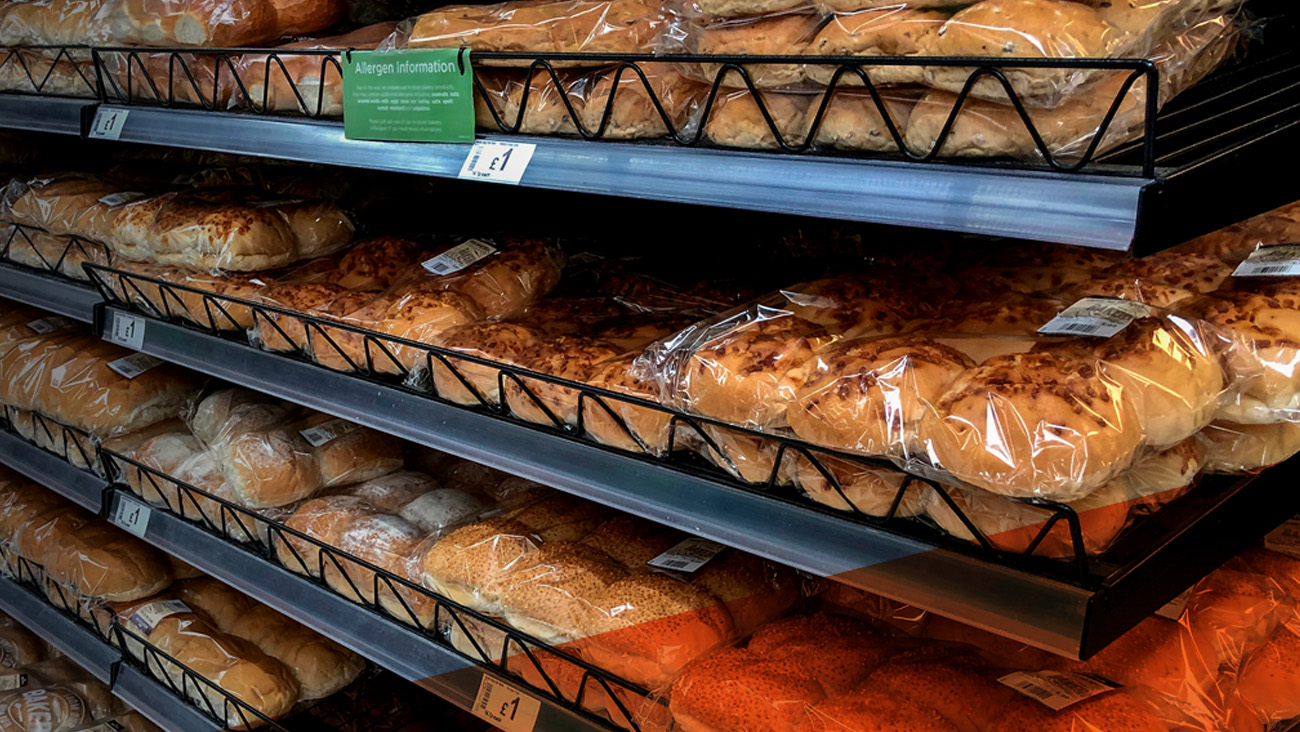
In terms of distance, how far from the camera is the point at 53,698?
2354 millimetres

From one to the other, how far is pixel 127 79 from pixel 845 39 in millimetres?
1470

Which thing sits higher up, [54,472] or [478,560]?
Result: [478,560]

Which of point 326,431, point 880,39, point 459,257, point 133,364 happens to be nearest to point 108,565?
point 133,364

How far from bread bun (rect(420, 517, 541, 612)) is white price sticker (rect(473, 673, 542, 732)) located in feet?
A: 0.34

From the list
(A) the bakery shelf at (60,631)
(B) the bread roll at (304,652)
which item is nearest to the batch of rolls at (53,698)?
(A) the bakery shelf at (60,631)

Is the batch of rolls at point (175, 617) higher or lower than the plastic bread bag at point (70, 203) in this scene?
lower

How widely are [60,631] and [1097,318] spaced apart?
2339mm

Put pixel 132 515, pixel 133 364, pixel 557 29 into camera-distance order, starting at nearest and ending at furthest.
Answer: pixel 557 29 → pixel 132 515 → pixel 133 364

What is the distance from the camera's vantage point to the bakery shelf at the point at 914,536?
0.77 metres

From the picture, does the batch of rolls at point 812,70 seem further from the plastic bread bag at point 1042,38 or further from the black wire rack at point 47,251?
the black wire rack at point 47,251

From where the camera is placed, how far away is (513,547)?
1.37 meters

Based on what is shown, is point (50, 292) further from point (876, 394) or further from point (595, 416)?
point (876, 394)

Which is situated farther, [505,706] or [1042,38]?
[505,706]

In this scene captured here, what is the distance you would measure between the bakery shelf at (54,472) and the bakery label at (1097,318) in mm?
1938
